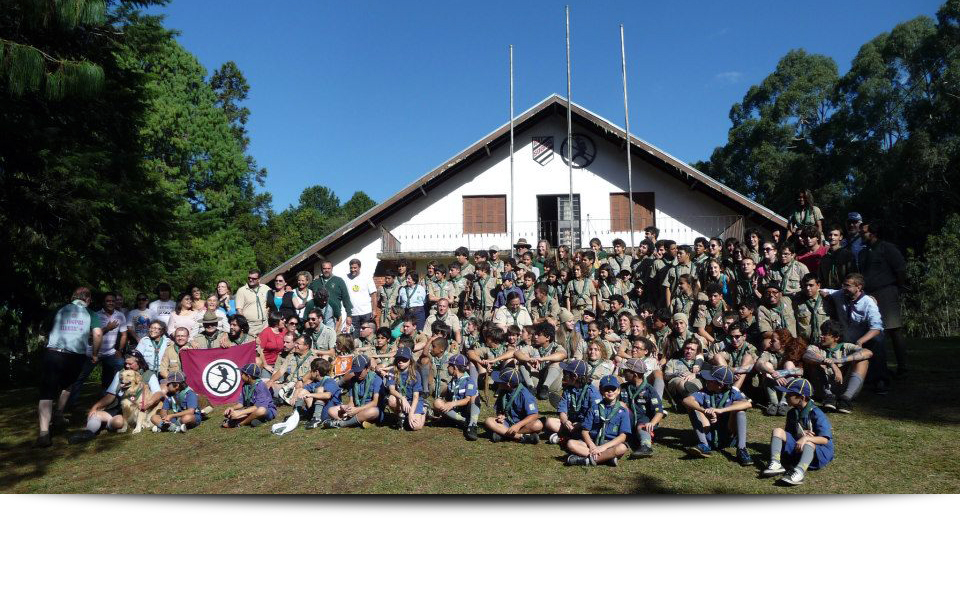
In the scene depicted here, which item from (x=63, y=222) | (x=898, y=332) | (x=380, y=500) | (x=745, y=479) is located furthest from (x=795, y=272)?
(x=63, y=222)

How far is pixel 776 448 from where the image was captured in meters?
4.33

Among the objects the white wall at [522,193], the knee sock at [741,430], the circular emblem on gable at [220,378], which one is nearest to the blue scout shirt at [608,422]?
the knee sock at [741,430]

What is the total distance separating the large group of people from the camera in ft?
15.9

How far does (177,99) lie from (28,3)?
173 cm

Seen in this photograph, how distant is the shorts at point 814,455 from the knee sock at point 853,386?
58cm

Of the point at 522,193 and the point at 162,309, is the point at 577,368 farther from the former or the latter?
the point at 522,193

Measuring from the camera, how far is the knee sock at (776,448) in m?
4.32

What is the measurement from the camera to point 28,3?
184 inches

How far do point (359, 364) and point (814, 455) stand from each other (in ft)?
13.7

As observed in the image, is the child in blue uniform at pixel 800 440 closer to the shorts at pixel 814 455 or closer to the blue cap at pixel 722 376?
the shorts at pixel 814 455

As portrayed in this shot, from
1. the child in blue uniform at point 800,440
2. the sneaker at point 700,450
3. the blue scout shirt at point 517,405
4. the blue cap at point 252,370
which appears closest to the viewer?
the child in blue uniform at point 800,440

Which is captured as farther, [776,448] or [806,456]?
[776,448]

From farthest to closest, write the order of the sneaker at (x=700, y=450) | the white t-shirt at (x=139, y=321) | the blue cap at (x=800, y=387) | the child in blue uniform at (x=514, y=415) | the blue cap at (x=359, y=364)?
1. the white t-shirt at (x=139, y=321)
2. the blue cap at (x=359, y=364)
3. the child in blue uniform at (x=514, y=415)
4. the sneaker at (x=700, y=450)
5. the blue cap at (x=800, y=387)

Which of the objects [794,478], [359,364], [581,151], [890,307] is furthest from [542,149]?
[794,478]
